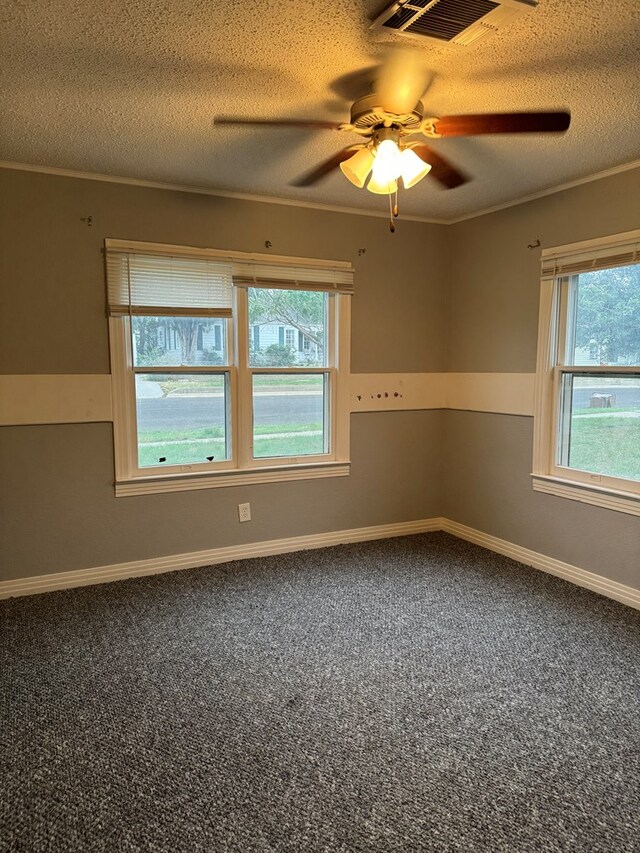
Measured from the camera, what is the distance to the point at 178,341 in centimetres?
350

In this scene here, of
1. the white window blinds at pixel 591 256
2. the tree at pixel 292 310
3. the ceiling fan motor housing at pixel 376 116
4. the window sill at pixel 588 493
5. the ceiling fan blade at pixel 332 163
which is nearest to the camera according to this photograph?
the ceiling fan motor housing at pixel 376 116

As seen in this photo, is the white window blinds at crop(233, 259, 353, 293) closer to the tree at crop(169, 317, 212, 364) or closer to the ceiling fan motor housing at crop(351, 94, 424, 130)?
the tree at crop(169, 317, 212, 364)

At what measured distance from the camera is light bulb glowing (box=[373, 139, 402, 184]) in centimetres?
208

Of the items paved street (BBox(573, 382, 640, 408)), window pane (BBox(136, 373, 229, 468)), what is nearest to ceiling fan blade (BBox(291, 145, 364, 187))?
window pane (BBox(136, 373, 229, 468))

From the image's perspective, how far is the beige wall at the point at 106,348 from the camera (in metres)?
3.11

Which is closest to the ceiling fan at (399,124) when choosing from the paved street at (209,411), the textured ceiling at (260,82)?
the textured ceiling at (260,82)

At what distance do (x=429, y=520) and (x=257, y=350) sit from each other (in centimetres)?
201

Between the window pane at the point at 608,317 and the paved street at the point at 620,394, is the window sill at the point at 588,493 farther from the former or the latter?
the window pane at the point at 608,317

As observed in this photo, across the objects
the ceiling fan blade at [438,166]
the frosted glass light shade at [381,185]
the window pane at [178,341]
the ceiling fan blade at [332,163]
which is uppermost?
the ceiling fan blade at [332,163]

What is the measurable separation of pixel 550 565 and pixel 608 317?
1.61m

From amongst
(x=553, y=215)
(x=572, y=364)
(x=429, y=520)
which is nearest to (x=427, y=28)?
(x=553, y=215)

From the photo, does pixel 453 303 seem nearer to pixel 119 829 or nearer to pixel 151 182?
pixel 151 182

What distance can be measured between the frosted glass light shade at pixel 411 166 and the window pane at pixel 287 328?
5.42 feet

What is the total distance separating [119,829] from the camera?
1588 mm
